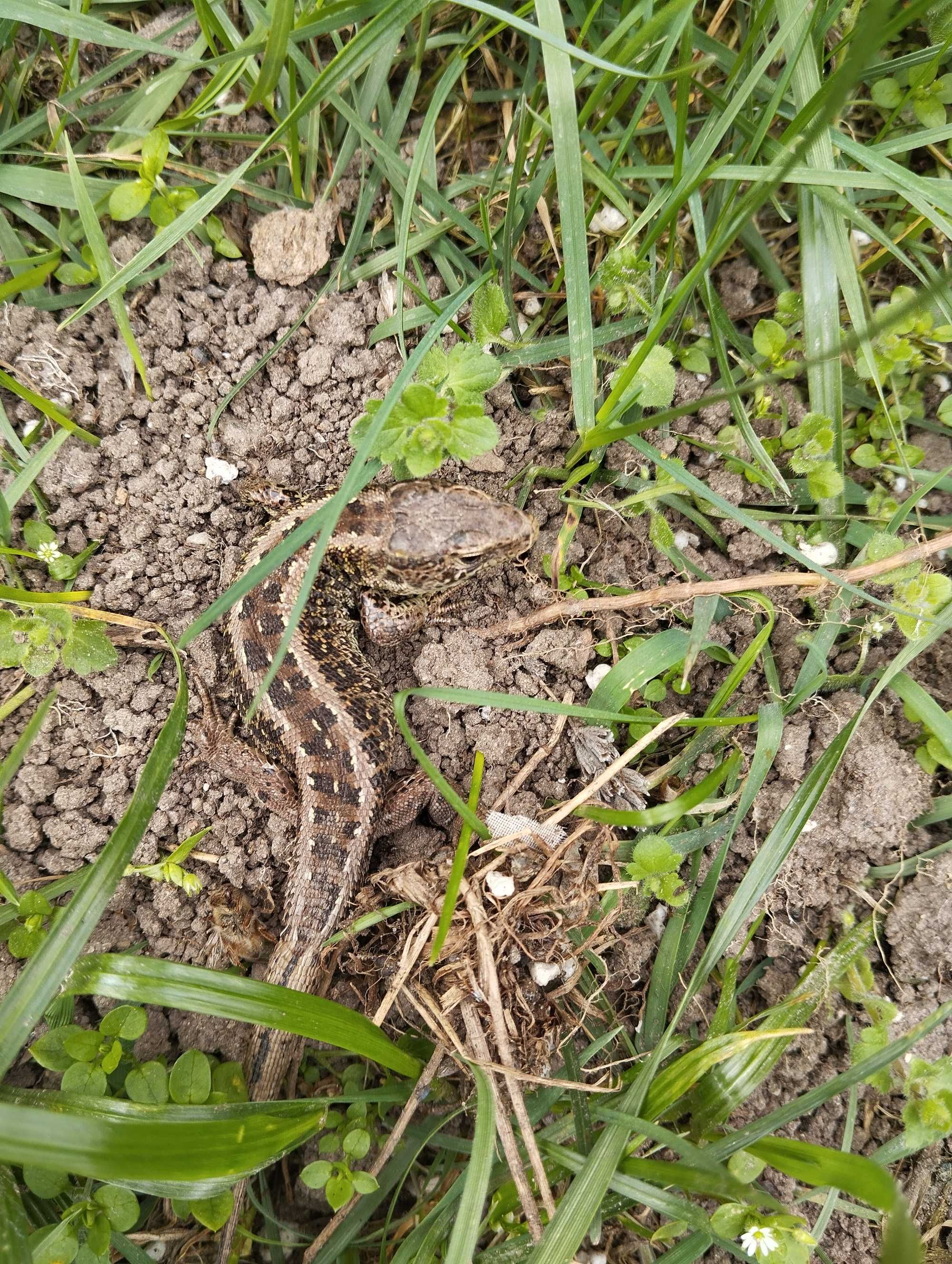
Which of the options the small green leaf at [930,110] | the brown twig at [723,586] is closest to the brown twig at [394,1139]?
the brown twig at [723,586]

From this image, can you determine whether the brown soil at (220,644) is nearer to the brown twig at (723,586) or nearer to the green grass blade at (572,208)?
the brown twig at (723,586)

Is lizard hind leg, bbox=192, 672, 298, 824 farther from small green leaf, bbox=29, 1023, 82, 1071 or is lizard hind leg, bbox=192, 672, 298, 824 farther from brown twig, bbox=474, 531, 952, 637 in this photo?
brown twig, bbox=474, 531, 952, 637

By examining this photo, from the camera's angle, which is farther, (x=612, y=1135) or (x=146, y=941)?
(x=146, y=941)

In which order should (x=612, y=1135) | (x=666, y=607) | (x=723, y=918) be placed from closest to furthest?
(x=612, y=1135) < (x=723, y=918) < (x=666, y=607)

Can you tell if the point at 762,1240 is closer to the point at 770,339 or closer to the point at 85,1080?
the point at 85,1080

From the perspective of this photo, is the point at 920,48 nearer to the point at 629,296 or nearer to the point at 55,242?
the point at 629,296

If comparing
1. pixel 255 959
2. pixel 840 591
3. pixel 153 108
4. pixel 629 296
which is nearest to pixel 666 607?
pixel 840 591
